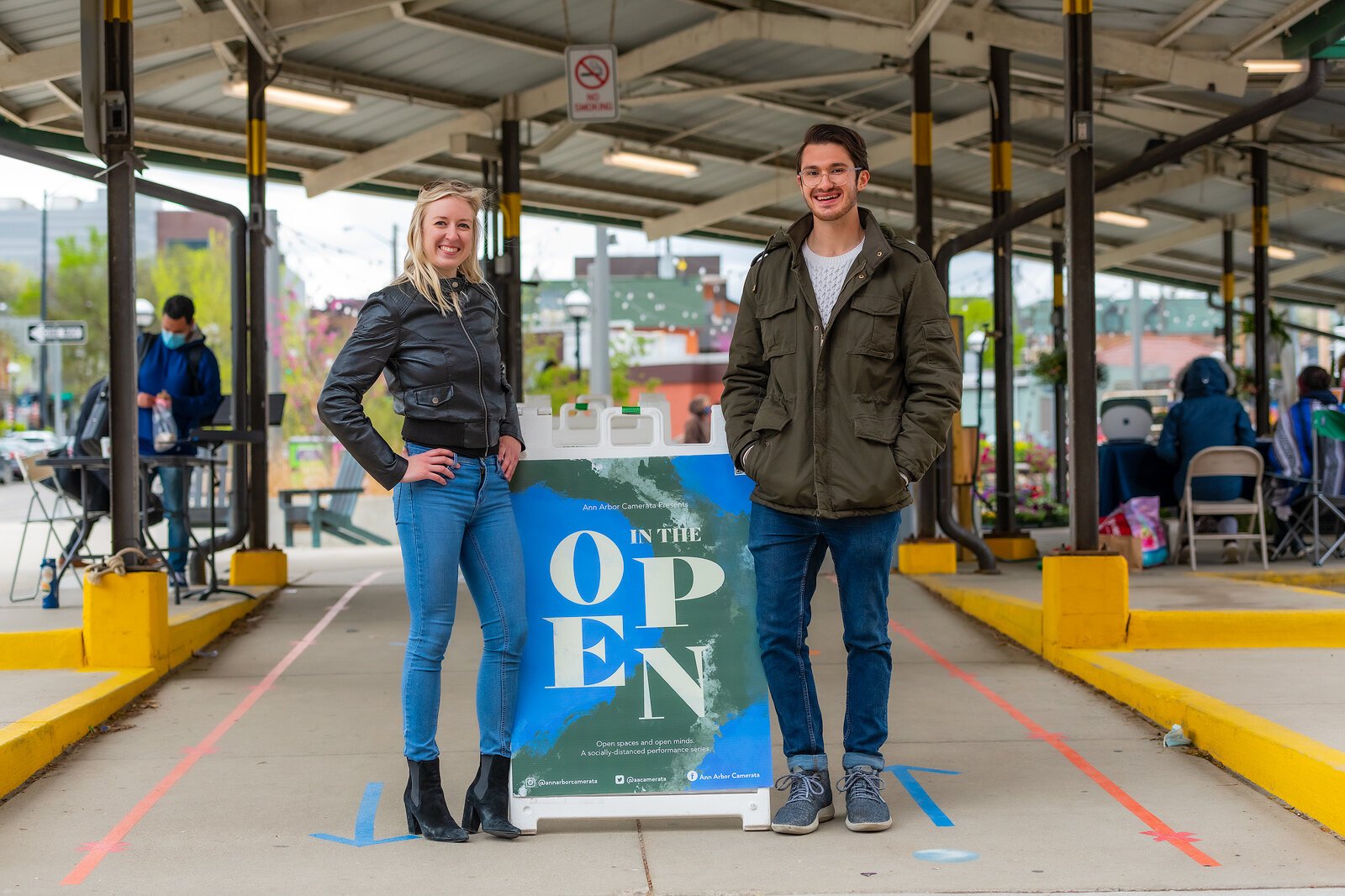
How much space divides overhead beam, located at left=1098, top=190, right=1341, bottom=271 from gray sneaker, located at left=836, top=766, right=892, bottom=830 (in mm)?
20119

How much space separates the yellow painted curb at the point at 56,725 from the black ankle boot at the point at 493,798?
179 cm

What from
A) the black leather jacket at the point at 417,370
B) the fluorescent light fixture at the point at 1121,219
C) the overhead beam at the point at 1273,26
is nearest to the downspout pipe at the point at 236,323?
the black leather jacket at the point at 417,370

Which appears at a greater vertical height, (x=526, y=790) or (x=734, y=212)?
(x=734, y=212)

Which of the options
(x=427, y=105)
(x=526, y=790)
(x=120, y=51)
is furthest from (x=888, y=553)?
(x=427, y=105)

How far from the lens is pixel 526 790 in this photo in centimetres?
441

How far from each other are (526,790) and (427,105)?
1283 cm

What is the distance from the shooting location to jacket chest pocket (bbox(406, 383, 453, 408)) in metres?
4.27

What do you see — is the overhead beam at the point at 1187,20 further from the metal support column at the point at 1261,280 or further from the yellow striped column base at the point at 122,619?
the yellow striped column base at the point at 122,619

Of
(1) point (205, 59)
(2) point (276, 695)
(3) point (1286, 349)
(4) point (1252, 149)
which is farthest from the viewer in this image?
(3) point (1286, 349)

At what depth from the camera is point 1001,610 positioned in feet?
27.9

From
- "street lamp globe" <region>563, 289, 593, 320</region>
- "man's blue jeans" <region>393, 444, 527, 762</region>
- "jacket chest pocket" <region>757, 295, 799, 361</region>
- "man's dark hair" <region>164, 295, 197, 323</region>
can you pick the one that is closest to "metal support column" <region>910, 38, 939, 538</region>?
"man's dark hair" <region>164, 295, 197, 323</region>

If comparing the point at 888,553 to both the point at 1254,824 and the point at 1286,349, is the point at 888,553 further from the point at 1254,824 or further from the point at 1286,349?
the point at 1286,349

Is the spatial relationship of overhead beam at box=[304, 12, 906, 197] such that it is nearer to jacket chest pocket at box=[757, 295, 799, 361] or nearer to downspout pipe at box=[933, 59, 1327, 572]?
downspout pipe at box=[933, 59, 1327, 572]

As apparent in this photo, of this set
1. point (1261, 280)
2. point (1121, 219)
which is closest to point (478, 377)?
point (1261, 280)
